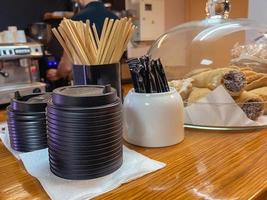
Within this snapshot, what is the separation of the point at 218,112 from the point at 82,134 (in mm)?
413

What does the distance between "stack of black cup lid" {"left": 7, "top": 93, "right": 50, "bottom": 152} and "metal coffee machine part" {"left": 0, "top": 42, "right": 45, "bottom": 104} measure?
115 centimetres

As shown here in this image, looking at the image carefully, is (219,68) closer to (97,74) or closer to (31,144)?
(97,74)

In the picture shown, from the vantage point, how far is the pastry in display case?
0.78 metres

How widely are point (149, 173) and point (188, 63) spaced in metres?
0.69

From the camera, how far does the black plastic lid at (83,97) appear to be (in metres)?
0.51

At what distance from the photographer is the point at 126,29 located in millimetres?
705

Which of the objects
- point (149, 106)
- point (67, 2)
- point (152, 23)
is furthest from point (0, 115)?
point (152, 23)

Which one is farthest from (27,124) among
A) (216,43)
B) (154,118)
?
(216,43)

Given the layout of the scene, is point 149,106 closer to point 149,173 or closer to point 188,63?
point 149,173

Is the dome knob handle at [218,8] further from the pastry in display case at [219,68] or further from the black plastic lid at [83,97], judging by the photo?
the black plastic lid at [83,97]

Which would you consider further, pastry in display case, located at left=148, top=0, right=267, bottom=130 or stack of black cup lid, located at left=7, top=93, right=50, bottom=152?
pastry in display case, located at left=148, top=0, right=267, bottom=130

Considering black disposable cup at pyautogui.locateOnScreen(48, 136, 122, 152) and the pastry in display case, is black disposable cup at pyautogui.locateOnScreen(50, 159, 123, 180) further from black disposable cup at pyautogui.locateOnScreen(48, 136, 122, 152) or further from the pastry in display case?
the pastry in display case

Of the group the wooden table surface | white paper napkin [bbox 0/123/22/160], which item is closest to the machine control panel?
white paper napkin [bbox 0/123/22/160]

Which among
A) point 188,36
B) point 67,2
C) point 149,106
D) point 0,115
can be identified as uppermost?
point 67,2
